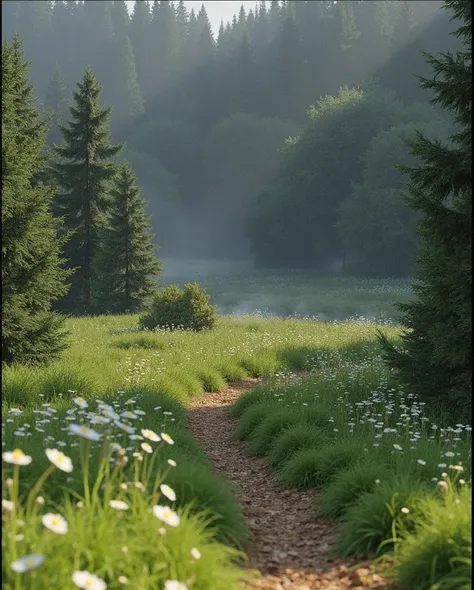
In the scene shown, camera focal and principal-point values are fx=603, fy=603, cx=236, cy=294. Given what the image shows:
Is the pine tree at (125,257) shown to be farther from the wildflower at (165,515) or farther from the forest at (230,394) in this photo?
the wildflower at (165,515)

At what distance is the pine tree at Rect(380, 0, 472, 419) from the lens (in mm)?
8172

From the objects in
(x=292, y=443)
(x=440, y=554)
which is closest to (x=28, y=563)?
(x=440, y=554)

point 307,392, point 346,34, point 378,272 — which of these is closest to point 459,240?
point 307,392

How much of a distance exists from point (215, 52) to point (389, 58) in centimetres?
4676

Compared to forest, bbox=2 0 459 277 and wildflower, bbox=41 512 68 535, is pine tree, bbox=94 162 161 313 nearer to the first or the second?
forest, bbox=2 0 459 277

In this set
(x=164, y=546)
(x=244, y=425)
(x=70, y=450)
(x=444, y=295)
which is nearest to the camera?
(x=164, y=546)

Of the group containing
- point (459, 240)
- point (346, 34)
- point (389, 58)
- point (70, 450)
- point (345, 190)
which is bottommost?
point (70, 450)

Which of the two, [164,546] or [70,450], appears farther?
[70,450]

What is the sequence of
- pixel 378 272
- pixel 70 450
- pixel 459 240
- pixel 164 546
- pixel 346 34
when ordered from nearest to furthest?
pixel 164 546, pixel 70 450, pixel 459 240, pixel 378 272, pixel 346 34

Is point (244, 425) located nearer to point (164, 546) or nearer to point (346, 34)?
point (164, 546)

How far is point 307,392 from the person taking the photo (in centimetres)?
1105

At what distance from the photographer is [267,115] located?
3642 inches

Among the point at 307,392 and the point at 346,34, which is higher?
the point at 346,34

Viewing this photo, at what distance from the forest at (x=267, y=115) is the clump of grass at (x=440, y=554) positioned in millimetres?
16946
